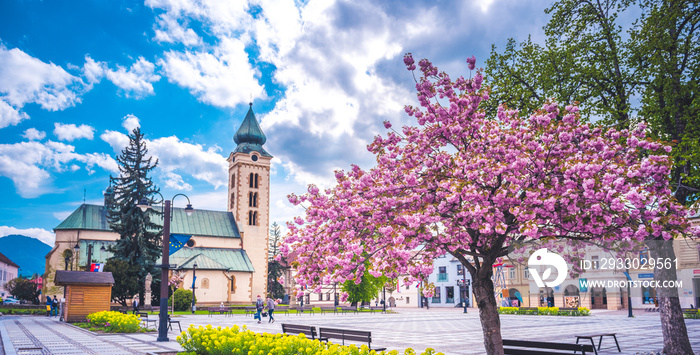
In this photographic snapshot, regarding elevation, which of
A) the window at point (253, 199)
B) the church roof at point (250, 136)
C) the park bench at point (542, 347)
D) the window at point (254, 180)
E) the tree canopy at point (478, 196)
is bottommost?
the park bench at point (542, 347)

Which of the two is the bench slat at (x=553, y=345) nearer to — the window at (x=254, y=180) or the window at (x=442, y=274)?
the window at (x=254, y=180)

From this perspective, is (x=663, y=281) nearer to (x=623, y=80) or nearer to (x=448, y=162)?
(x=623, y=80)

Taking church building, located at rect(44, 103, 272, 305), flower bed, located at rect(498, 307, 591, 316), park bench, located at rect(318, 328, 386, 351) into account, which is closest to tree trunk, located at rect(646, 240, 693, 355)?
park bench, located at rect(318, 328, 386, 351)

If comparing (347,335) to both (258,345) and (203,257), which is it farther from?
(203,257)

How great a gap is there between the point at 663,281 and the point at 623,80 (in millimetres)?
5537

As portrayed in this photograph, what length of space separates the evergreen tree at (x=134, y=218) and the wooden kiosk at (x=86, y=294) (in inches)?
663

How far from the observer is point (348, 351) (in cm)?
928

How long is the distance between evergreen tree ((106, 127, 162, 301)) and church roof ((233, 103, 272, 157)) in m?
A: 24.2

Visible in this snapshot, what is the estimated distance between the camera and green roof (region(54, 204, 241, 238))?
6309 cm

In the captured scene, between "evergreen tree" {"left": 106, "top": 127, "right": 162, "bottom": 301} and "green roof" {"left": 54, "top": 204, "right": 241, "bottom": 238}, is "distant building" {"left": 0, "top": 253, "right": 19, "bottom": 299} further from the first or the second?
"evergreen tree" {"left": 106, "top": 127, "right": 162, "bottom": 301}

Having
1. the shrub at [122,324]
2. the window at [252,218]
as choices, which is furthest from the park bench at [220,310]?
the window at [252,218]

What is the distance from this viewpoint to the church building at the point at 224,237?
61.2 m

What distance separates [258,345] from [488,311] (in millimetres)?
4896

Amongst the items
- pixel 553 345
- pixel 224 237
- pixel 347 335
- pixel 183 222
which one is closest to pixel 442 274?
pixel 224 237
